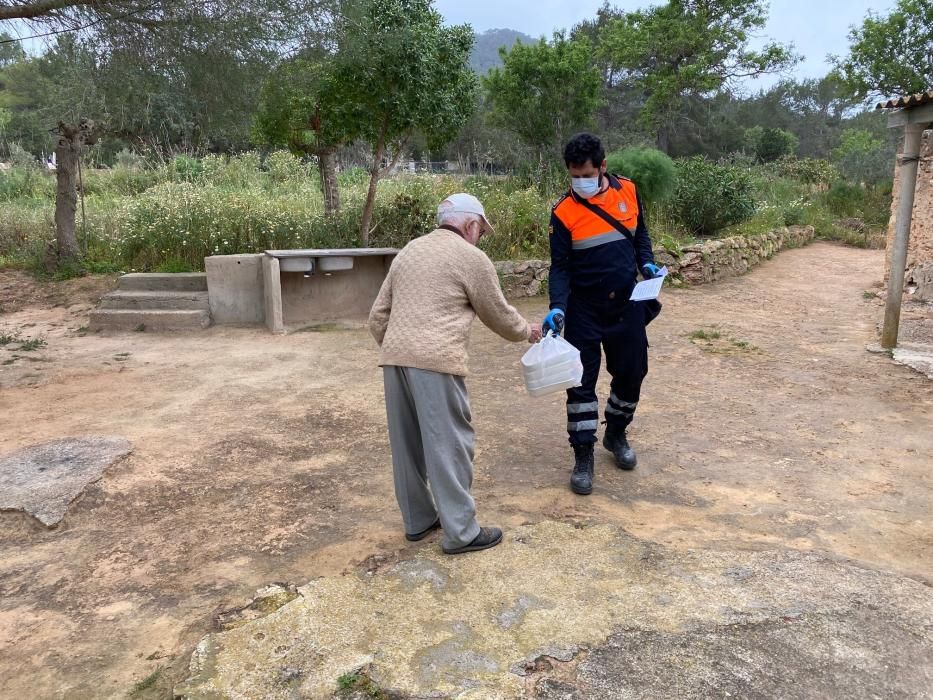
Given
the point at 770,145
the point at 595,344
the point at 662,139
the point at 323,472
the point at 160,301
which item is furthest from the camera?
the point at 770,145

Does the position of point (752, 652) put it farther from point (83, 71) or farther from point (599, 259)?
point (83, 71)

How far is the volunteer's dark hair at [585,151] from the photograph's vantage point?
3512 mm

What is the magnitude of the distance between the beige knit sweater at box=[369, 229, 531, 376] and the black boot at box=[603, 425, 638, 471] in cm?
148

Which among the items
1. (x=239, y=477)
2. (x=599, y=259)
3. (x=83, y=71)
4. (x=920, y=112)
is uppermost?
(x=83, y=71)

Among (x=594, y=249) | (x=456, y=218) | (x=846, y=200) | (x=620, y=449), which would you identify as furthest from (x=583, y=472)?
(x=846, y=200)

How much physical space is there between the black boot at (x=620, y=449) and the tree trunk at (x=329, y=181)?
6476mm

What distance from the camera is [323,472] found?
13.5 ft

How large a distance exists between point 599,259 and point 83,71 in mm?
5167

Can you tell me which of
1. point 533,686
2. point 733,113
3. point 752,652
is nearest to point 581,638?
point 533,686

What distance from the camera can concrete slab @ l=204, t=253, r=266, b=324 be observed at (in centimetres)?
796

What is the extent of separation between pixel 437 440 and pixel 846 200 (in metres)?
18.3

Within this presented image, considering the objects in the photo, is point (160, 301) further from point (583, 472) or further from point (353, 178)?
point (353, 178)

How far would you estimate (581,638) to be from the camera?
7.94ft

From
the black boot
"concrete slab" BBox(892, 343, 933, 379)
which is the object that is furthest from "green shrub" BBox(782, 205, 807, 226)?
the black boot
